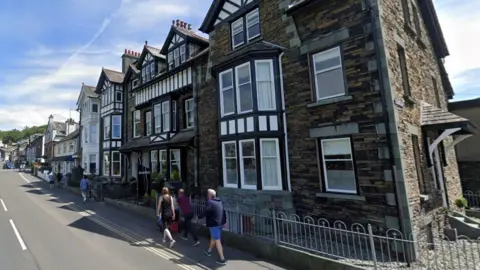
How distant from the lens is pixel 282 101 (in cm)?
1120

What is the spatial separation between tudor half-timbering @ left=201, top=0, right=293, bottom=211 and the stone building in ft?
40.3

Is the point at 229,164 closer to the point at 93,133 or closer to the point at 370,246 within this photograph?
the point at 370,246

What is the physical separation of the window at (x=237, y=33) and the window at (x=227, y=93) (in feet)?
6.43

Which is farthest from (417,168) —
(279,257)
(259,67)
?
(259,67)

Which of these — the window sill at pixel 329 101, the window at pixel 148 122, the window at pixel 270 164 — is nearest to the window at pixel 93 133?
the window at pixel 148 122

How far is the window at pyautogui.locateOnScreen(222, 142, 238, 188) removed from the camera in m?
12.4

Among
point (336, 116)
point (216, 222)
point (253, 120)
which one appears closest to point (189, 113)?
point (253, 120)

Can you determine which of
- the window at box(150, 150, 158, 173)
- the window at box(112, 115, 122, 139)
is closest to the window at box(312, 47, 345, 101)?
the window at box(150, 150, 158, 173)

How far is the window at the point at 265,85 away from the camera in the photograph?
11.4 metres

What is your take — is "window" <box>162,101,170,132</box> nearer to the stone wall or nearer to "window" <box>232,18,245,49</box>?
"window" <box>232,18,245,49</box>

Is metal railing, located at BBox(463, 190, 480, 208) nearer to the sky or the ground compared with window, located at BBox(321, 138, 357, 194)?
nearer to the ground

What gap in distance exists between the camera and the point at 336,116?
9.30 m

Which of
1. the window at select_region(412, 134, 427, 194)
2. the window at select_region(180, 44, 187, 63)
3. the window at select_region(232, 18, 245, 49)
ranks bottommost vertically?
the window at select_region(412, 134, 427, 194)

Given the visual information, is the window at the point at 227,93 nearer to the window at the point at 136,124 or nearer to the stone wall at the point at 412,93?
the stone wall at the point at 412,93
